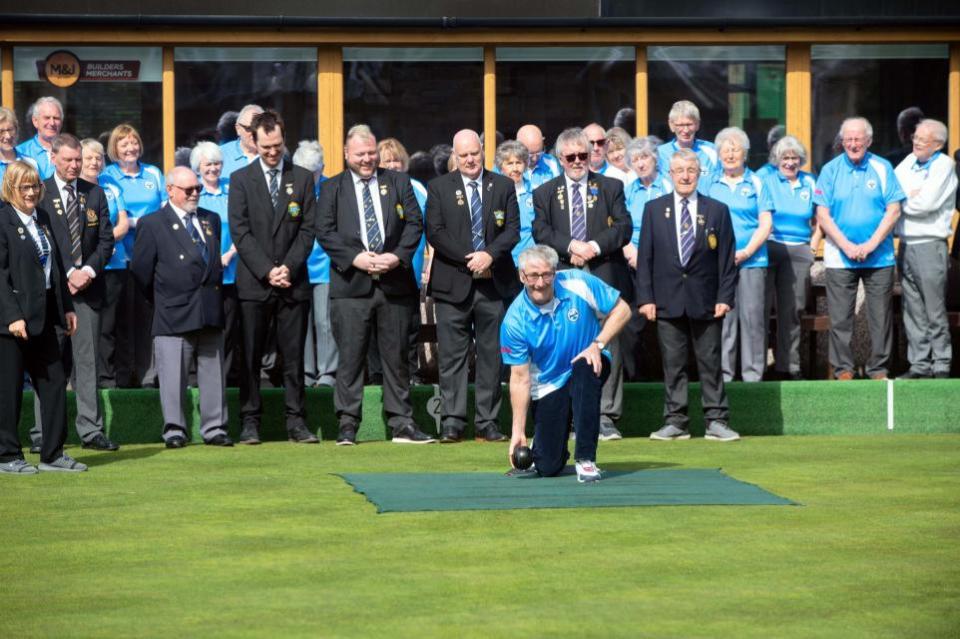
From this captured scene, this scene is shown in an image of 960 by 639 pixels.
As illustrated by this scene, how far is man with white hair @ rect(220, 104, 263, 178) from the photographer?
12875 millimetres

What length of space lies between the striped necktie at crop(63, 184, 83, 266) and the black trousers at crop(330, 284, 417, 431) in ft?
5.79

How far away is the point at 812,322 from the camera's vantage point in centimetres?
A: 1348

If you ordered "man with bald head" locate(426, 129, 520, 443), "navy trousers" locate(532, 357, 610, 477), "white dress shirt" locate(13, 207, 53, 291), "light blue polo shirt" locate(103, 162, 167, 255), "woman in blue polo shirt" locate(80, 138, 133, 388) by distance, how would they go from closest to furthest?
"navy trousers" locate(532, 357, 610, 477) → "white dress shirt" locate(13, 207, 53, 291) → "man with bald head" locate(426, 129, 520, 443) → "woman in blue polo shirt" locate(80, 138, 133, 388) → "light blue polo shirt" locate(103, 162, 167, 255)

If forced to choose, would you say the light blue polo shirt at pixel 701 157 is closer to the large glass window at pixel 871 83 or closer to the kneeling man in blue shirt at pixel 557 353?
the large glass window at pixel 871 83

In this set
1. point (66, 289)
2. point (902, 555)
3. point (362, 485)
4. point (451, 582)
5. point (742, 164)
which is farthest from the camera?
point (742, 164)

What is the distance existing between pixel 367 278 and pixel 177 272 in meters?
1.30

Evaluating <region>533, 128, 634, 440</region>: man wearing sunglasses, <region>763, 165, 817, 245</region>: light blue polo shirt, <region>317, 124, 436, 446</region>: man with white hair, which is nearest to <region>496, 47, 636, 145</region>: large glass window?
<region>763, 165, 817, 245</region>: light blue polo shirt

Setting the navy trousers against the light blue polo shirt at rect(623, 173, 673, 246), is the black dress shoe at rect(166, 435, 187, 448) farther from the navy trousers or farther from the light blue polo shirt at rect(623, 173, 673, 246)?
the light blue polo shirt at rect(623, 173, 673, 246)

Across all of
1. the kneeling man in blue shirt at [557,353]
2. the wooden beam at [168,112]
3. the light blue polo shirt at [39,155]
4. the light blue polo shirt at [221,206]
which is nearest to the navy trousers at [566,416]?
the kneeling man in blue shirt at [557,353]

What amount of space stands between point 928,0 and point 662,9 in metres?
2.35

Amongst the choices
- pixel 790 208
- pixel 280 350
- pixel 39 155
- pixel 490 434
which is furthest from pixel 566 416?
pixel 39 155

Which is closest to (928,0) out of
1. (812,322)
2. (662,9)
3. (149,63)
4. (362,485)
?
(662,9)

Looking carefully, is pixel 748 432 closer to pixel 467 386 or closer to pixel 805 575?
pixel 467 386

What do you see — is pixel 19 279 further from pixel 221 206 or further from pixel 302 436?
pixel 221 206
